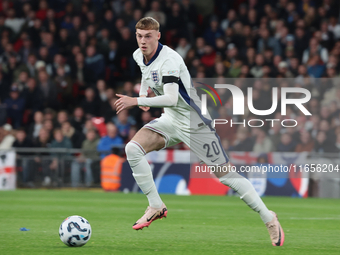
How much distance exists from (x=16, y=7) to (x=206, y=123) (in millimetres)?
13345

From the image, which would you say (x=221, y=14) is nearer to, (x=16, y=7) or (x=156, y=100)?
(x=16, y=7)

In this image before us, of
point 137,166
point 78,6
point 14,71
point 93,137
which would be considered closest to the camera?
point 137,166

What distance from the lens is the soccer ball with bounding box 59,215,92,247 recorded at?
16.5 feet

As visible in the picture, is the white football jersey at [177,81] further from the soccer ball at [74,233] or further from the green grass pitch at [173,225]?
the soccer ball at [74,233]

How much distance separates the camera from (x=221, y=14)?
16766mm

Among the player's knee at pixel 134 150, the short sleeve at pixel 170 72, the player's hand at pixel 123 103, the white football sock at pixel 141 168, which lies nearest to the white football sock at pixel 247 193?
the white football sock at pixel 141 168

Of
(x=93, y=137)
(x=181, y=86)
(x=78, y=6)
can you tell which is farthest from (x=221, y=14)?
(x=181, y=86)

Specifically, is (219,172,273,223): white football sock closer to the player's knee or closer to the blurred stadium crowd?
the player's knee

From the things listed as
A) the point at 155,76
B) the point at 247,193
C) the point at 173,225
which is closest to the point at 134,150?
the point at 155,76

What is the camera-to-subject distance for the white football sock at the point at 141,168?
5.70 m

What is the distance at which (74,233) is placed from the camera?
504 centimetres

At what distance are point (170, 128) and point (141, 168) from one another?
52 cm

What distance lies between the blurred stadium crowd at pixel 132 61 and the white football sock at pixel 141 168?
23.7 feet

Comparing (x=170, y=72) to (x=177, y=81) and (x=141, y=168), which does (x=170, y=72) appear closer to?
(x=177, y=81)
